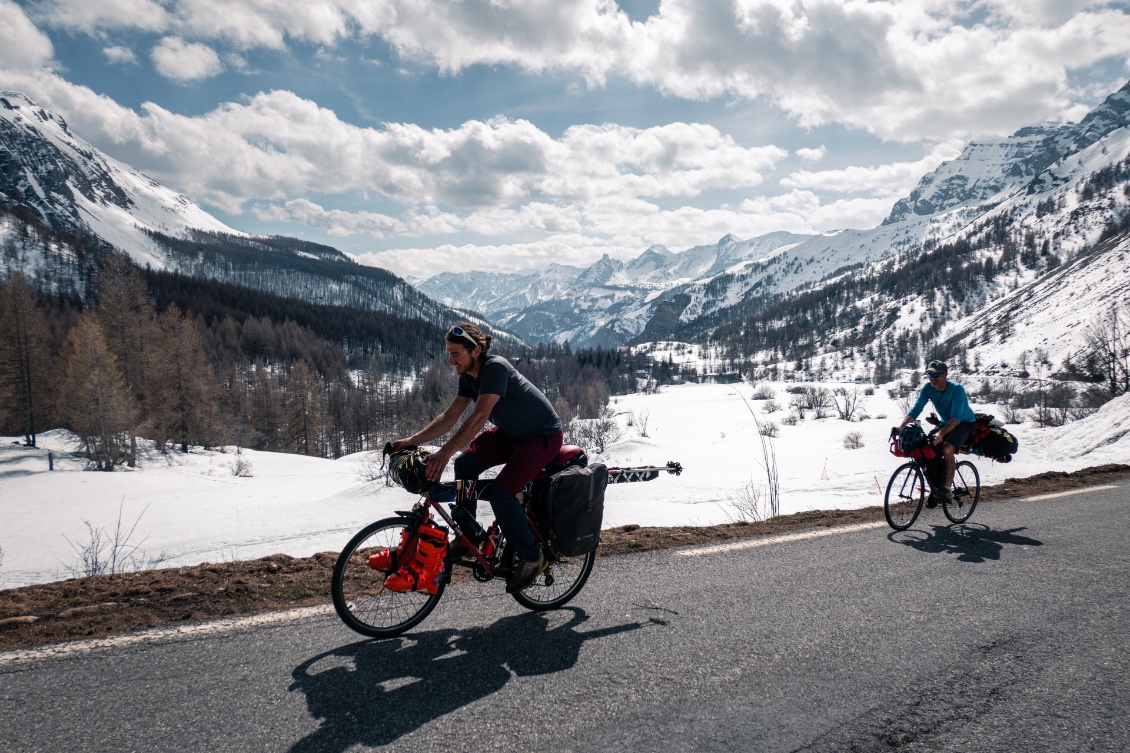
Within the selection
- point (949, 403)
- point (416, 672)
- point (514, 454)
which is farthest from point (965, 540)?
point (416, 672)

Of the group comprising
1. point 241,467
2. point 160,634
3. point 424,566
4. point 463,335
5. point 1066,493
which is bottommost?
point 241,467

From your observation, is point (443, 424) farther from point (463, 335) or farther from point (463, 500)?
point (463, 335)

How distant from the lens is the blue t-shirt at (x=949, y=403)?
8375 mm

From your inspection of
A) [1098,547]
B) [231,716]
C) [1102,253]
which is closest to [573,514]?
[231,716]

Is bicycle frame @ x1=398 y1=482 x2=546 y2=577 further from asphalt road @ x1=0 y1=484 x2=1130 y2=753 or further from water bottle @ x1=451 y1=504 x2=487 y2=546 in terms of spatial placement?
asphalt road @ x1=0 y1=484 x2=1130 y2=753

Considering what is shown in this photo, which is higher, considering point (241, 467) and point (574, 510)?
point (574, 510)

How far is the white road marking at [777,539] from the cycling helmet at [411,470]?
3.33 metres

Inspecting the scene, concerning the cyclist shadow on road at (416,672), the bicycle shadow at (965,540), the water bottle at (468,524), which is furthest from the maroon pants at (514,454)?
the bicycle shadow at (965,540)

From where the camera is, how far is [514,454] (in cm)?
450

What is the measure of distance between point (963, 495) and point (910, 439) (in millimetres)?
1201

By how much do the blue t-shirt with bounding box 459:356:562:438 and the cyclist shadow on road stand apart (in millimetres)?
1557

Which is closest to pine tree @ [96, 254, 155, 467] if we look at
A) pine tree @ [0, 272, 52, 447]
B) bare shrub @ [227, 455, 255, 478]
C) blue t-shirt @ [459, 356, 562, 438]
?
pine tree @ [0, 272, 52, 447]

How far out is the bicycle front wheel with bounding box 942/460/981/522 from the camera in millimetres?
8180

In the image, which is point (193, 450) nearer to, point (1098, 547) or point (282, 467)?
point (282, 467)
